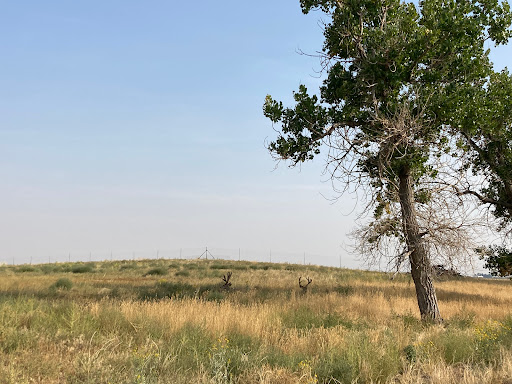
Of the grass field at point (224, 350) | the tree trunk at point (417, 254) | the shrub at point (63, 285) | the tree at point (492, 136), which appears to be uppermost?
the tree at point (492, 136)

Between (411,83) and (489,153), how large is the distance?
625 centimetres

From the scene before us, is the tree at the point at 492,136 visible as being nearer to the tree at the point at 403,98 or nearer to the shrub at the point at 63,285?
→ the tree at the point at 403,98

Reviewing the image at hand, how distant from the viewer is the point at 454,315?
15.1 meters

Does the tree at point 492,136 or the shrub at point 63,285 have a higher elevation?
the tree at point 492,136

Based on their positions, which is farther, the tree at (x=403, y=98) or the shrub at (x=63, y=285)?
the shrub at (x=63, y=285)

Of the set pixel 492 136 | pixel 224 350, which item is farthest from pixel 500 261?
pixel 224 350

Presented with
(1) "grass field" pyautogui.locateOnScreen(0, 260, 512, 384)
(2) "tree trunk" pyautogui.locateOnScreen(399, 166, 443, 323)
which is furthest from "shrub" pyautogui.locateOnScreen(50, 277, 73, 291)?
(2) "tree trunk" pyautogui.locateOnScreen(399, 166, 443, 323)

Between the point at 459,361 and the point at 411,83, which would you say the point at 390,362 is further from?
the point at 411,83

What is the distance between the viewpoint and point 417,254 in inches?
543

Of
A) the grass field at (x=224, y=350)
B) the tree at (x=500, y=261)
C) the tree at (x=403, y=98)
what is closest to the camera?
the grass field at (x=224, y=350)

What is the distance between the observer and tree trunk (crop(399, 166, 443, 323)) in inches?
535

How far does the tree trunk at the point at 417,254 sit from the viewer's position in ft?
44.6

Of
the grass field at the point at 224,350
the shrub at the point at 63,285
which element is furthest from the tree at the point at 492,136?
the shrub at the point at 63,285

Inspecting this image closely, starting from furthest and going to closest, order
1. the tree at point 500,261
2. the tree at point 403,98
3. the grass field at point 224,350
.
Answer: the tree at point 500,261 → the tree at point 403,98 → the grass field at point 224,350
